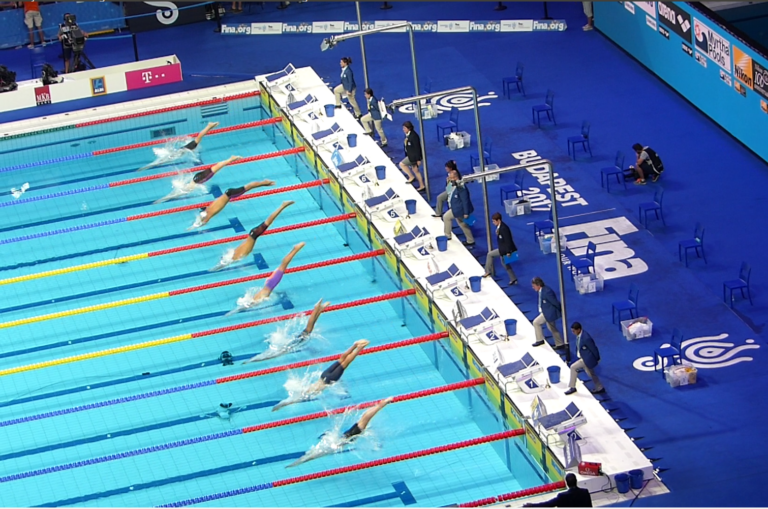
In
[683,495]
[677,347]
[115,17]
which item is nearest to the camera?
[683,495]

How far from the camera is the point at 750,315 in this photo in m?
17.9

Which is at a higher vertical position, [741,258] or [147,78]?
[147,78]

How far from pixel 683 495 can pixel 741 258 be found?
5.26 metres

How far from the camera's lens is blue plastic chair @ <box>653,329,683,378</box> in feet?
55.3

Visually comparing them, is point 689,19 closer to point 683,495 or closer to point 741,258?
point 741,258

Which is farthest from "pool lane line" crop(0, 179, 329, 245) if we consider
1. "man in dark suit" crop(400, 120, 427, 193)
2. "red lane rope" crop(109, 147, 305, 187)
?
"man in dark suit" crop(400, 120, 427, 193)

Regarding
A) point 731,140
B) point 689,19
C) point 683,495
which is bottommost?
point 683,495

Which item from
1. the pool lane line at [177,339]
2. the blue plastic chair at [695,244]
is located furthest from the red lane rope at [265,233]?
the blue plastic chair at [695,244]

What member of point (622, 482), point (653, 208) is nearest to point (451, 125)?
point (653, 208)

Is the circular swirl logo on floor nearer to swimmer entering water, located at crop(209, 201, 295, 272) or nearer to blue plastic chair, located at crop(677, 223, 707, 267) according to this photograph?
blue plastic chair, located at crop(677, 223, 707, 267)

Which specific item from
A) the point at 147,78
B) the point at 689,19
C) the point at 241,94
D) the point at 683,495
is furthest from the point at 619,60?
the point at 683,495

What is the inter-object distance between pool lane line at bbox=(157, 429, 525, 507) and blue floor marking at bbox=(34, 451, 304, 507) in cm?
45

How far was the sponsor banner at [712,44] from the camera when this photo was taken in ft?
71.8

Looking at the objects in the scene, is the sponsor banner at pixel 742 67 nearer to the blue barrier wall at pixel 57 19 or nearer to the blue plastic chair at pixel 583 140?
the blue plastic chair at pixel 583 140
